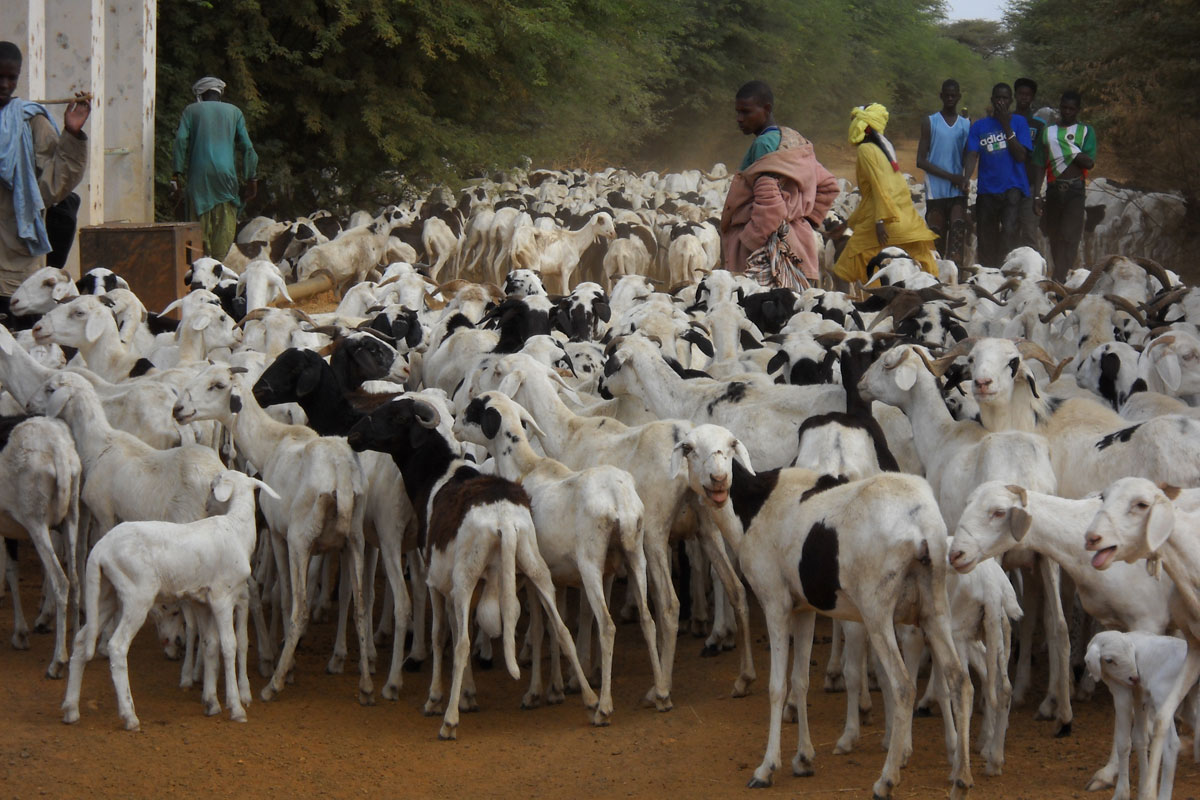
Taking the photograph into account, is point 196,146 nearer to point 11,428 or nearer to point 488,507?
point 11,428

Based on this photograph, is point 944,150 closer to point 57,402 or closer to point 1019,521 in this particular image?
point 57,402

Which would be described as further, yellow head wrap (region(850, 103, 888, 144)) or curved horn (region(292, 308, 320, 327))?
yellow head wrap (region(850, 103, 888, 144))

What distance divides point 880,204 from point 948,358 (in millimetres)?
4970

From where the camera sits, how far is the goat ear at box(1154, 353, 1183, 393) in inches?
287

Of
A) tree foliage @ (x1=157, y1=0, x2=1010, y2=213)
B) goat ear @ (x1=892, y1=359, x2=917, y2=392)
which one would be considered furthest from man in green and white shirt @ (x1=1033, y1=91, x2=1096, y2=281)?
goat ear @ (x1=892, y1=359, x2=917, y2=392)

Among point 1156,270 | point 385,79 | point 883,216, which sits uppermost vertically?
point 385,79

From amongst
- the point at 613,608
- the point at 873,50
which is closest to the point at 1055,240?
the point at 613,608

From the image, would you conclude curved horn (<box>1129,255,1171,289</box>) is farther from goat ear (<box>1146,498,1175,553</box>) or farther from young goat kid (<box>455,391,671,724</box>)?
goat ear (<box>1146,498,1175,553</box>)

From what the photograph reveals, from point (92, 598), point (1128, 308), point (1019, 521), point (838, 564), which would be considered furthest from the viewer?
point (1128, 308)

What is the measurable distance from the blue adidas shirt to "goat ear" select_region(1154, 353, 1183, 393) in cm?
685

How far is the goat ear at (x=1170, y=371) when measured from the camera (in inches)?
287

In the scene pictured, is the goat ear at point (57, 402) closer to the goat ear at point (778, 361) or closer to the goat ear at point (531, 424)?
the goat ear at point (531, 424)

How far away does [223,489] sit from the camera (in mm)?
6230

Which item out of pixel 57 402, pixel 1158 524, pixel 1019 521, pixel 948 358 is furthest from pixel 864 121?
pixel 1158 524
